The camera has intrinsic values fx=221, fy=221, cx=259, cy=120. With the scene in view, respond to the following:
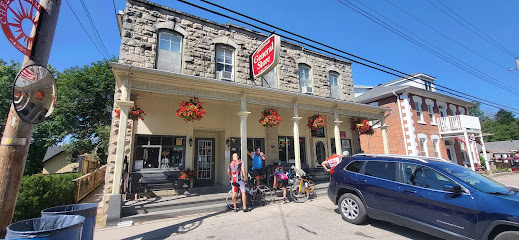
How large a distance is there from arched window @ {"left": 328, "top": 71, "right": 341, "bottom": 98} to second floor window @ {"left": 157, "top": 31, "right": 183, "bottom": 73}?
8552 millimetres

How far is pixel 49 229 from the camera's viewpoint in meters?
2.46

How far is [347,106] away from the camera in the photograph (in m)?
11.2

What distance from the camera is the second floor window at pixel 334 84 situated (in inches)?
517

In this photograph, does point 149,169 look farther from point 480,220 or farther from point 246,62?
point 480,220

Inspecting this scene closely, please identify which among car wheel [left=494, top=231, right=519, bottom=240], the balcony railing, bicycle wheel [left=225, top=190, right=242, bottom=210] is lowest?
bicycle wheel [left=225, top=190, right=242, bottom=210]

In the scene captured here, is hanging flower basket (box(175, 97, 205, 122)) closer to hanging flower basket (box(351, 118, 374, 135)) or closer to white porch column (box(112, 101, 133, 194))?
white porch column (box(112, 101, 133, 194))

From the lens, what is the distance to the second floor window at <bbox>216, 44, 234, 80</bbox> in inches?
390

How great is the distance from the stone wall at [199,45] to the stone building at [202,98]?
0.04 metres

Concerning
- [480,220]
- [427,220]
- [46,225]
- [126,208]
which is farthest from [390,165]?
[126,208]

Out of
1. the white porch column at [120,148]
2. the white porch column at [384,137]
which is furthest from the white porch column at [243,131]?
the white porch column at [384,137]

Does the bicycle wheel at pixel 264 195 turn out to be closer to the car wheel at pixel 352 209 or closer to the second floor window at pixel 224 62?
the car wheel at pixel 352 209

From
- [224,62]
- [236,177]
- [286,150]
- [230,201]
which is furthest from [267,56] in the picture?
[230,201]

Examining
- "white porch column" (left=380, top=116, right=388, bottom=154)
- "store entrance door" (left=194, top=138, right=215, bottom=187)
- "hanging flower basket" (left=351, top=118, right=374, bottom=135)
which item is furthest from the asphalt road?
"white porch column" (left=380, top=116, right=388, bottom=154)

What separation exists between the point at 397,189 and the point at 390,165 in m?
0.59
